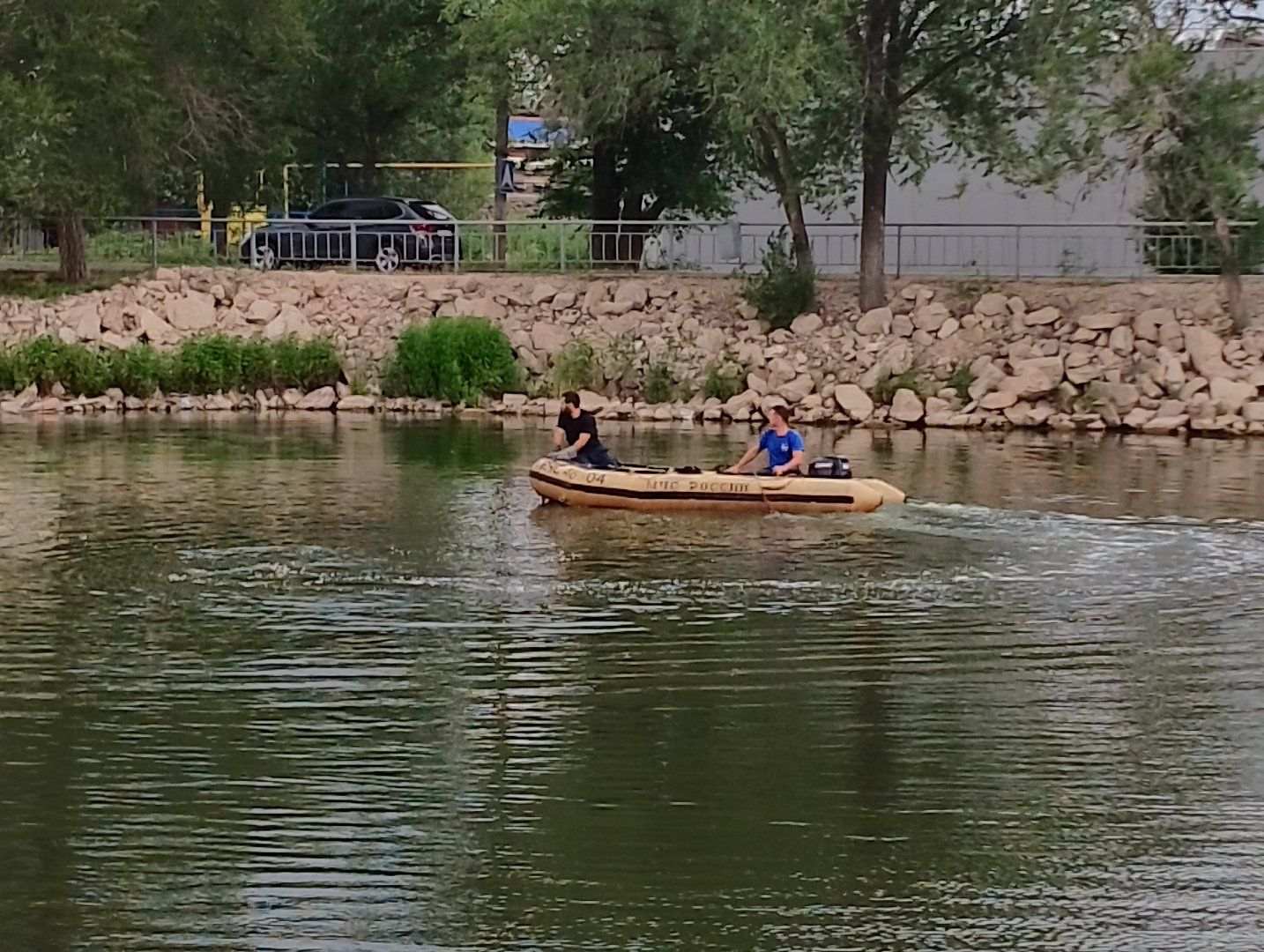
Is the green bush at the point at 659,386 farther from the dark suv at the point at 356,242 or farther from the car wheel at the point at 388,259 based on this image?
the car wheel at the point at 388,259

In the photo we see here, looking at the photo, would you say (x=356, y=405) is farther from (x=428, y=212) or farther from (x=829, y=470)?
(x=829, y=470)

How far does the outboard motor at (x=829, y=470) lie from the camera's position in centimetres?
Result: 2289

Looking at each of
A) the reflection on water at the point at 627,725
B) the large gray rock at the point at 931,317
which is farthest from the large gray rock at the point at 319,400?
the reflection on water at the point at 627,725

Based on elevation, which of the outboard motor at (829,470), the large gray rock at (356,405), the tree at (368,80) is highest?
the tree at (368,80)

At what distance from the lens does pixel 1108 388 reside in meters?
35.3

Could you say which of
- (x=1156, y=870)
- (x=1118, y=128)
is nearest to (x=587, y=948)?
(x=1156, y=870)

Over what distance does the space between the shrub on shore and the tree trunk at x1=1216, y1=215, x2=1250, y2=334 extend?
15.9m

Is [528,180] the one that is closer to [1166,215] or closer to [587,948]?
[1166,215]

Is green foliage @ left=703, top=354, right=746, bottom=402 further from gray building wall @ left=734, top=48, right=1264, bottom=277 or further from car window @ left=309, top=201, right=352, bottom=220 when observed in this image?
car window @ left=309, top=201, right=352, bottom=220

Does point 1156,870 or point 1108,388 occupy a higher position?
point 1108,388

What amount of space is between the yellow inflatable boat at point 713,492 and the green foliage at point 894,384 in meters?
13.3

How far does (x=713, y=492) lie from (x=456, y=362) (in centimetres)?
1580

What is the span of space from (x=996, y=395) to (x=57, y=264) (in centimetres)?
2111

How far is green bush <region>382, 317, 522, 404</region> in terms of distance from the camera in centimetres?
3803
